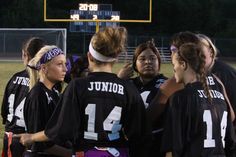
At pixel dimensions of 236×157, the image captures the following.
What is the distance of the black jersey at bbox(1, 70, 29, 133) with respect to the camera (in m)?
5.22

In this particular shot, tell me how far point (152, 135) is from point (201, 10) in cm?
4992

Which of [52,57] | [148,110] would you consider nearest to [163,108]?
[148,110]

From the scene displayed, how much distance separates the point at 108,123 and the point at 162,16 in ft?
160

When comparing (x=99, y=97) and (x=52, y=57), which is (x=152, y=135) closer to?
(x=99, y=97)

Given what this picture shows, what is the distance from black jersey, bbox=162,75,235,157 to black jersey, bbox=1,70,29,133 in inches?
63.9

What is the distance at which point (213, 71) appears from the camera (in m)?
4.74

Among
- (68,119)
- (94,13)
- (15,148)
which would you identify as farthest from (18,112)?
(94,13)

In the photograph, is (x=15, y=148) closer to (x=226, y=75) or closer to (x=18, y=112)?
(x=18, y=112)

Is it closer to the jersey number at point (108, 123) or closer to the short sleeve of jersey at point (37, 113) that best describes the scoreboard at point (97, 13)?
the short sleeve of jersey at point (37, 113)

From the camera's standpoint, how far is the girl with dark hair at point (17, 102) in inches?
205

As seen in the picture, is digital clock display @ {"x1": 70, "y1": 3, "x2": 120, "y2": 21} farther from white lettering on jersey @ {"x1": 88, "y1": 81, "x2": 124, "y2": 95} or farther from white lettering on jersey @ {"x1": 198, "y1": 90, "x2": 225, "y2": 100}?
white lettering on jersey @ {"x1": 88, "y1": 81, "x2": 124, "y2": 95}

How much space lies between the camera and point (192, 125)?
158 inches

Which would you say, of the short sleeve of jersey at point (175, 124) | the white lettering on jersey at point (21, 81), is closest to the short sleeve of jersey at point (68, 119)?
the short sleeve of jersey at point (175, 124)

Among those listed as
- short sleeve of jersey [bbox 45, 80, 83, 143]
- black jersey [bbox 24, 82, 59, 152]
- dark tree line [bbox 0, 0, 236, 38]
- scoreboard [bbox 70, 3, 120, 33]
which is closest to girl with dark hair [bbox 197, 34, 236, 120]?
short sleeve of jersey [bbox 45, 80, 83, 143]
